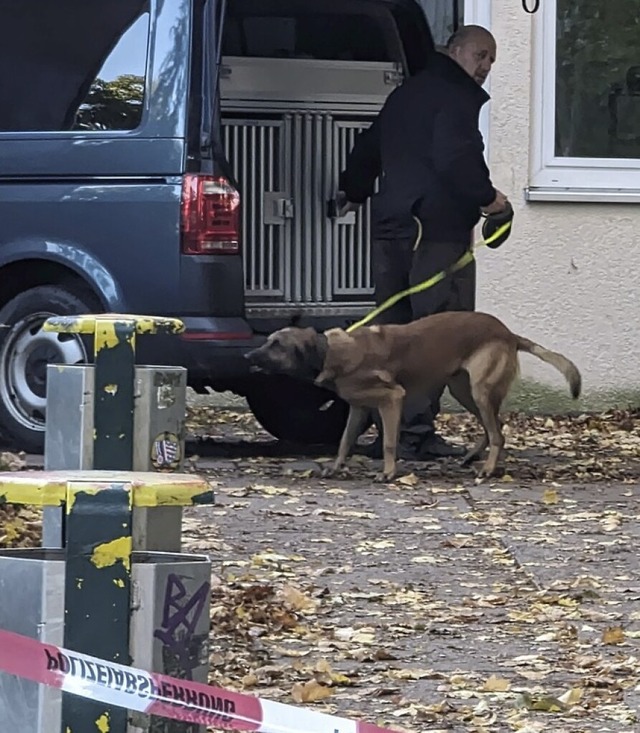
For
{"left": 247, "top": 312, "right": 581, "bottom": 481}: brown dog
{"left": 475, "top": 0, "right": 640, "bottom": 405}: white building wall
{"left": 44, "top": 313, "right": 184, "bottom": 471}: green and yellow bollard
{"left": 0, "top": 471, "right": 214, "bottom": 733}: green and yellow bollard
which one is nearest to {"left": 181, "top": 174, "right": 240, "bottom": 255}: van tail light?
{"left": 247, "top": 312, "right": 581, "bottom": 481}: brown dog

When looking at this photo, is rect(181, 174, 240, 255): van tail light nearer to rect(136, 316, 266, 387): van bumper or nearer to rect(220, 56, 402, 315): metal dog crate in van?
rect(136, 316, 266, 387): van bumper

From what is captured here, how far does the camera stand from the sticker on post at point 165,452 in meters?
3.82

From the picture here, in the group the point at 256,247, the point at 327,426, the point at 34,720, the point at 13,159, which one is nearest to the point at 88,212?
the point at 13,159

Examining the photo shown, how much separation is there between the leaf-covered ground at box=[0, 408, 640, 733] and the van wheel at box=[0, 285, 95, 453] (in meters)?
0.82

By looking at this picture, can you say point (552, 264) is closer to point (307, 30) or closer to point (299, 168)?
point (299, 168)

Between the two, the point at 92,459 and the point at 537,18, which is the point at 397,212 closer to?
the point at 537,18

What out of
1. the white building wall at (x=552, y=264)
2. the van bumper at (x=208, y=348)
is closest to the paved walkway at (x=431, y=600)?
the van bumper at (x=208, y=348)

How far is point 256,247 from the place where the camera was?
32.2 ft

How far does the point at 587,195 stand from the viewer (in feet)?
41.6

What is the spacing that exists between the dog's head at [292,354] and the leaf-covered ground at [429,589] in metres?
0.54

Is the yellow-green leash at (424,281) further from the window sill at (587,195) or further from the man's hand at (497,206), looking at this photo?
the window sill at (587,195)

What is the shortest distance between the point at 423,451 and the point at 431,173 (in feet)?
4.94

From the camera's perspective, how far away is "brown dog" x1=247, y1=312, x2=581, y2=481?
891cm

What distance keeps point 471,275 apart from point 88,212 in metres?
2.07
